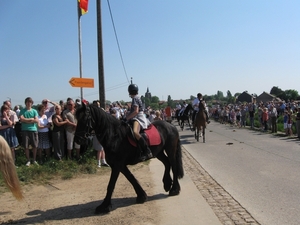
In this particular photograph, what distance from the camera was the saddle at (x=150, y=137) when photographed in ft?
19.2

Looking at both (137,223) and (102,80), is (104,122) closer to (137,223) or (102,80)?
(137,223)

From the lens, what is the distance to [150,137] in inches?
242

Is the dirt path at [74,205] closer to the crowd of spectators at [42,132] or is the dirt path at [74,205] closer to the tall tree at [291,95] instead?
the crowd of spectators at [42,132]

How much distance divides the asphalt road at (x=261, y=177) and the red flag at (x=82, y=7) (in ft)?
25.2

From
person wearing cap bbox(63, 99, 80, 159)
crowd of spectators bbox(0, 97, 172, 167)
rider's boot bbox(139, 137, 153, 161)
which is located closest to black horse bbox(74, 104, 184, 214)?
rider's boot bbox(139, 137, 153, 161)

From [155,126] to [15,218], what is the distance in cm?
329

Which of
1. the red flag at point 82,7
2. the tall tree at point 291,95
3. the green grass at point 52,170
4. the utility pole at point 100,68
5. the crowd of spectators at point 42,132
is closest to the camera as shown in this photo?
the green grass at point 52,170

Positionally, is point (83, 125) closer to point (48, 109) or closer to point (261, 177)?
point (261, 177)

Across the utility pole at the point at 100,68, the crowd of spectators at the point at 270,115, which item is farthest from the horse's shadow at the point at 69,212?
the crowd of spectators at the point at 270,115

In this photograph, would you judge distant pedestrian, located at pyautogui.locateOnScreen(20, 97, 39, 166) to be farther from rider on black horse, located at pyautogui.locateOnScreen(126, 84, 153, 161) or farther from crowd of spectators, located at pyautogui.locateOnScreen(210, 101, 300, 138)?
crowd of spectators, located at pyautogui.locateOnScreen(210, 101, 300, 138)

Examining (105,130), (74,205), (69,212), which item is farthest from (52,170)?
(105,130)

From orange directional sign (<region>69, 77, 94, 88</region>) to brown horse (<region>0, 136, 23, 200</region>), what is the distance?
588cm

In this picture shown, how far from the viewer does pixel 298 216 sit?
496 cm

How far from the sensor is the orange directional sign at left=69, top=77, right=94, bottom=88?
34.2ft
